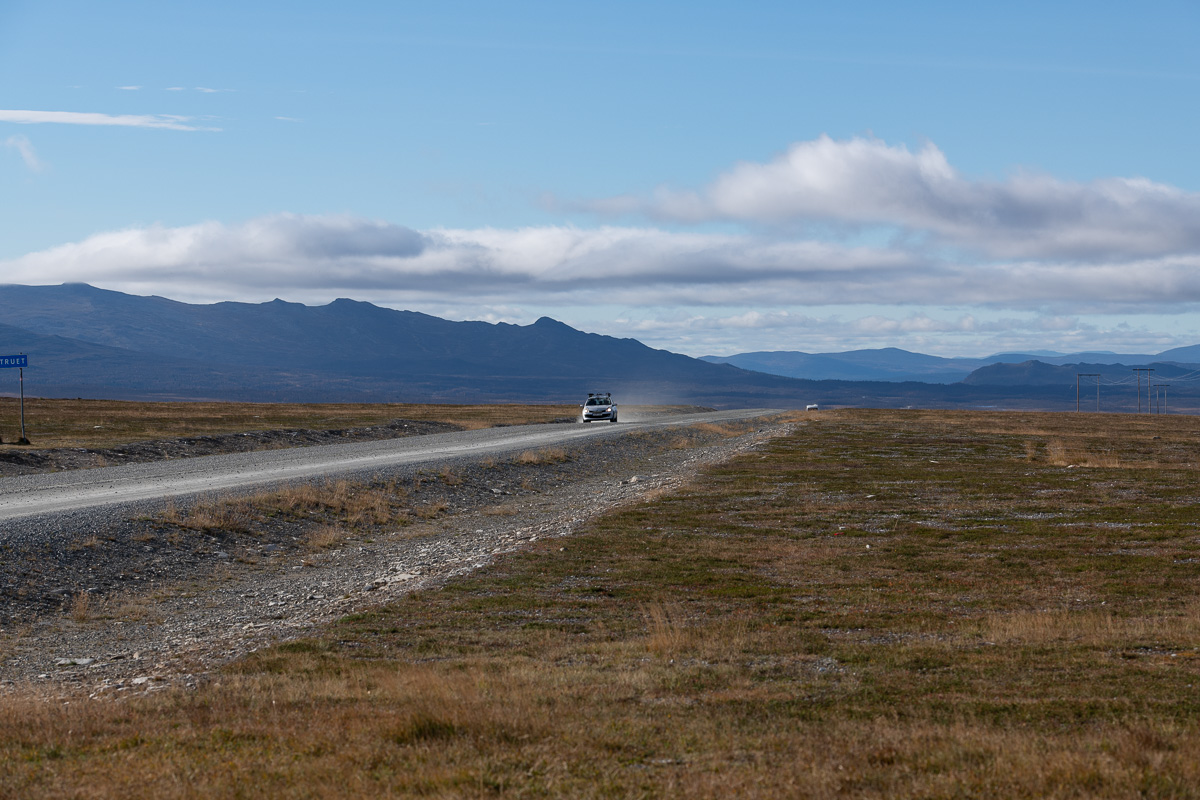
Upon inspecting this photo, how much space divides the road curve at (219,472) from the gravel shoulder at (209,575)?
277 centimetres

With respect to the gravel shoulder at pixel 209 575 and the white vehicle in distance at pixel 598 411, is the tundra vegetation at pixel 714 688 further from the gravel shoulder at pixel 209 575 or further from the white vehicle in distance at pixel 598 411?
the white vehicle in distance at pixel 598 411

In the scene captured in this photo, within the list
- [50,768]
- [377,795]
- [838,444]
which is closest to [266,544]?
[50,768]

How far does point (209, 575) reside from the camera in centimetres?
1938

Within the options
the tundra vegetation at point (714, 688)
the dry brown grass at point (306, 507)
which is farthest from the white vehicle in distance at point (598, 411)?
the tundra vegetation at point (714, 688)

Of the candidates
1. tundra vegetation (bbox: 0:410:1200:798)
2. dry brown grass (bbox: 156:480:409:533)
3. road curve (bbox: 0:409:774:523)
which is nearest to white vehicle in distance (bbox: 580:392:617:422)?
road curve (bbox: 0:409:774:523)

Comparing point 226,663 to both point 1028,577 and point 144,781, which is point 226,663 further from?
point 1028,577

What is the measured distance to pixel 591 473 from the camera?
41.3 meters

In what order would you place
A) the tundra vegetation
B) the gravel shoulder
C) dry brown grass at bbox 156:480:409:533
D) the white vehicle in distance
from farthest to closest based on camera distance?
the white vehicle in distance, dry brown grass at bbox 156:480:409:533, the gravel shoulder, the tundra vegetation

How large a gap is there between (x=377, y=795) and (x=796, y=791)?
8.97ft

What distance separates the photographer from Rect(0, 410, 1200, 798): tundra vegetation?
6676 mm

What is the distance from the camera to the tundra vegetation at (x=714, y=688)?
6676 mm

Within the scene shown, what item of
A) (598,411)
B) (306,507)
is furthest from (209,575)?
(598,411)

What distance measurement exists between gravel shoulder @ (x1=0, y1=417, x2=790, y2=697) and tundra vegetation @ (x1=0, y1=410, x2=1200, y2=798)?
1.11m

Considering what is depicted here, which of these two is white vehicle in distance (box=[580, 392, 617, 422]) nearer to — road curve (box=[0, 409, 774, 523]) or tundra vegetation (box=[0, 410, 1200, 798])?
road curve (box=[0, 409, 774, 523])
